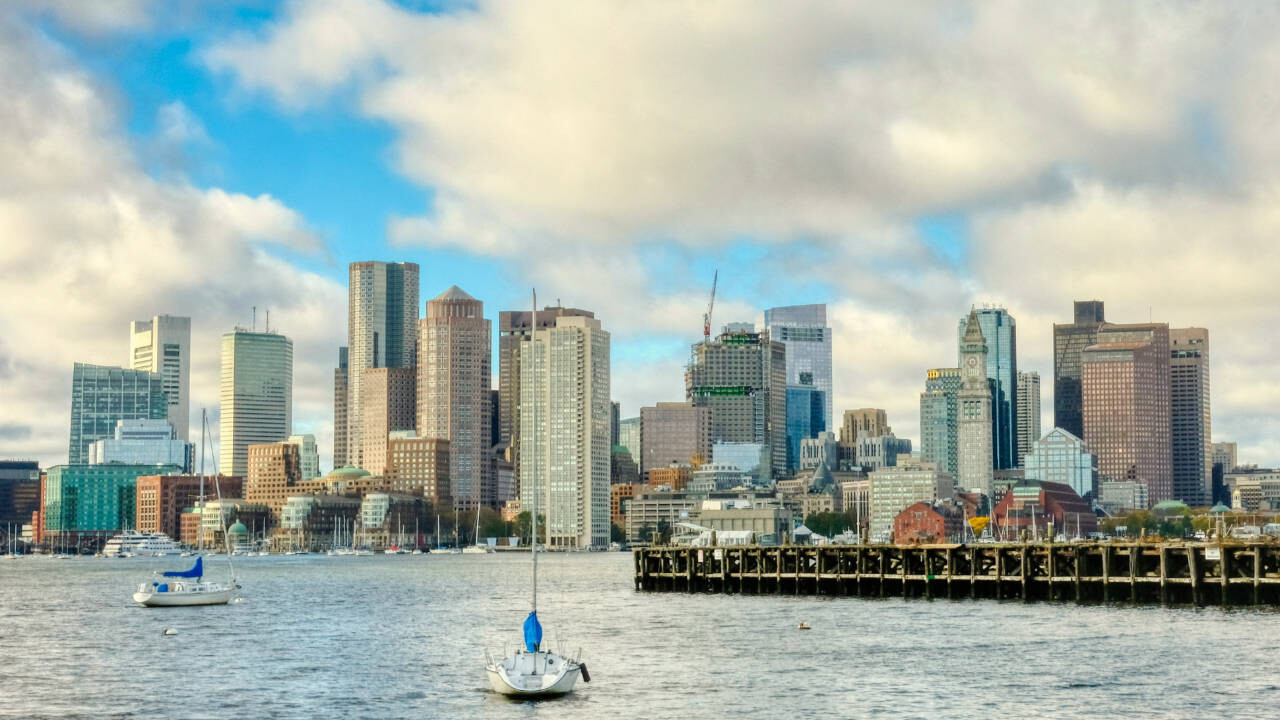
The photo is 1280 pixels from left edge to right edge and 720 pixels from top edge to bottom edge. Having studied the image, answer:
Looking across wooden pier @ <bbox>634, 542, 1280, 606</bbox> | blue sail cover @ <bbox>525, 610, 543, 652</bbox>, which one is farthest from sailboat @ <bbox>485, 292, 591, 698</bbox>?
wooden pier @ <bbox>634, 542, 1280, 606</bbox>

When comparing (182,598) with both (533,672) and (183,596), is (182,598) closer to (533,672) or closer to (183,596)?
(183,596)

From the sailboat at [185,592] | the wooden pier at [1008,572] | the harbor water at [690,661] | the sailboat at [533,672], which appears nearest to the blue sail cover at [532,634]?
the sailboat at [533,672]

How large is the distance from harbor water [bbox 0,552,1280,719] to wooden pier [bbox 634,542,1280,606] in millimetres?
3361

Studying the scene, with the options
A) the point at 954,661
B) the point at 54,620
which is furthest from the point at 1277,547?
the point at 54,620

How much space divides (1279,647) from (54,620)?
92.2 metres

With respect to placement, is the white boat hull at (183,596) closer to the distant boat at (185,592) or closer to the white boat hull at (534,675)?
the distant boat at (185,592)

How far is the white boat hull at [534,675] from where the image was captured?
73.1 metres

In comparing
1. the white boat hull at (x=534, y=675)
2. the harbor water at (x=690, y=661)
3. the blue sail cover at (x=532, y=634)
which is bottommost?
the harbor water at (x=690, y=661)

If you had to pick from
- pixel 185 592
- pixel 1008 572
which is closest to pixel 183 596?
pixel 185 592

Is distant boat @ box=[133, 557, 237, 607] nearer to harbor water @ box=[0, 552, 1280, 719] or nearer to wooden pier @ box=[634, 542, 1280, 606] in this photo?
harbor water @ box=[0, 552, 1280, 719]

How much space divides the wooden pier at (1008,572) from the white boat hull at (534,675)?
188 ft

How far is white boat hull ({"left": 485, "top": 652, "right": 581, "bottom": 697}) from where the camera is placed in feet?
240

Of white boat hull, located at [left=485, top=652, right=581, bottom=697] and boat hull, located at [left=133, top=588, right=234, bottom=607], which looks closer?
white boat hull, located at [left=485, top=652, right=581, bottom=697]

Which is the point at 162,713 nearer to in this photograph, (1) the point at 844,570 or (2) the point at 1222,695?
(2) the point at 1222,695
